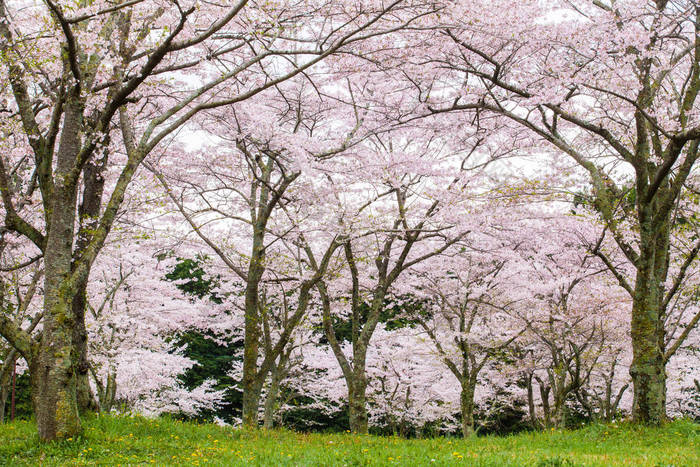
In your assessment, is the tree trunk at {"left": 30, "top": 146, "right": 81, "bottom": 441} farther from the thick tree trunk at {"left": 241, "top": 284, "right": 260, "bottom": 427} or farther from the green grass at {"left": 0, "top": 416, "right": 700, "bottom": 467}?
the thick tree trunk at {"left": 241, "top": 284, "right": 260, "bottom": 427}

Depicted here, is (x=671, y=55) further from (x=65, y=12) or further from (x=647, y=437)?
(x=65, y=12)

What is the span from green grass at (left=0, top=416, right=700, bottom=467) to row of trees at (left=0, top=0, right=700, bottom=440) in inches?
20.8

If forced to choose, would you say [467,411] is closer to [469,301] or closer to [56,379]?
[469,301]

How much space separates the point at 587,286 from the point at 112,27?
50.6ft

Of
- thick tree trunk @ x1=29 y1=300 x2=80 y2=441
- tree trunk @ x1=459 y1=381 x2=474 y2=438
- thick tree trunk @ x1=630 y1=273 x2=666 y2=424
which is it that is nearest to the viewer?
thick tree trunk @ x1=29 y1=300 x2=80 y2=441

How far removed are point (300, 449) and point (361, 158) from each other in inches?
339

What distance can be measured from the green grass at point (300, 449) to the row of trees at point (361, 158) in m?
0.53

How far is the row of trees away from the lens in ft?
24.3

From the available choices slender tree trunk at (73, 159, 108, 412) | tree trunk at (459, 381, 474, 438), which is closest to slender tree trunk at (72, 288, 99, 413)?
slender tree trunk at (73, 159, 108, 412)

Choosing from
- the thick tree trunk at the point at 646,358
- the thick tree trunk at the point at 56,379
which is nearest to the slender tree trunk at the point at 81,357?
the thick tree trunk at the point at 56,379

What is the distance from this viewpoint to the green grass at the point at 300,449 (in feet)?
18.2

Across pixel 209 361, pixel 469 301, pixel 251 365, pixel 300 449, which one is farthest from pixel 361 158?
pixel 209 361

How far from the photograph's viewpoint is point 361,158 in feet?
46.0

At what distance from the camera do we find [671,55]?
11.2 metres
